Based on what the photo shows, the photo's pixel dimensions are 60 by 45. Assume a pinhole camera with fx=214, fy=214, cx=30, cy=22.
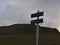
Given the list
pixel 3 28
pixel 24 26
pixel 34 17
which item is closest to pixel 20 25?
pixel 24 26

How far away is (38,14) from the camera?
13.7 meters

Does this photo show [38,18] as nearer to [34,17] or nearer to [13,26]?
[34,17]

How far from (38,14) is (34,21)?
0.52 meters

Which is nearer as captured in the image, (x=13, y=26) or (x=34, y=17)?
(x=34, y=17)

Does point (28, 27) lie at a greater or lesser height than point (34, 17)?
lesser

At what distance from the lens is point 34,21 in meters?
13.8

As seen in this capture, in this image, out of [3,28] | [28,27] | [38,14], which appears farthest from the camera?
[28,27]

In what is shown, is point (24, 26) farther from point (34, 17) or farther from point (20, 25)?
point (34, 17)

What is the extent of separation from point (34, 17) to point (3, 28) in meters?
69.9

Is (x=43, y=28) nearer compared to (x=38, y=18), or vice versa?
(x=38, y=18)

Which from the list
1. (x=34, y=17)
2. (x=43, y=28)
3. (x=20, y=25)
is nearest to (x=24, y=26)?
(x=20, y=25)

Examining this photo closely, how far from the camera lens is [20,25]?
91562 mm

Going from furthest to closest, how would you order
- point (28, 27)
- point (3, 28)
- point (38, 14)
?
point (28, 27) < point (3, 28) < point (38, 14)

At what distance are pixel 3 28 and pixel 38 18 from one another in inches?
2766
